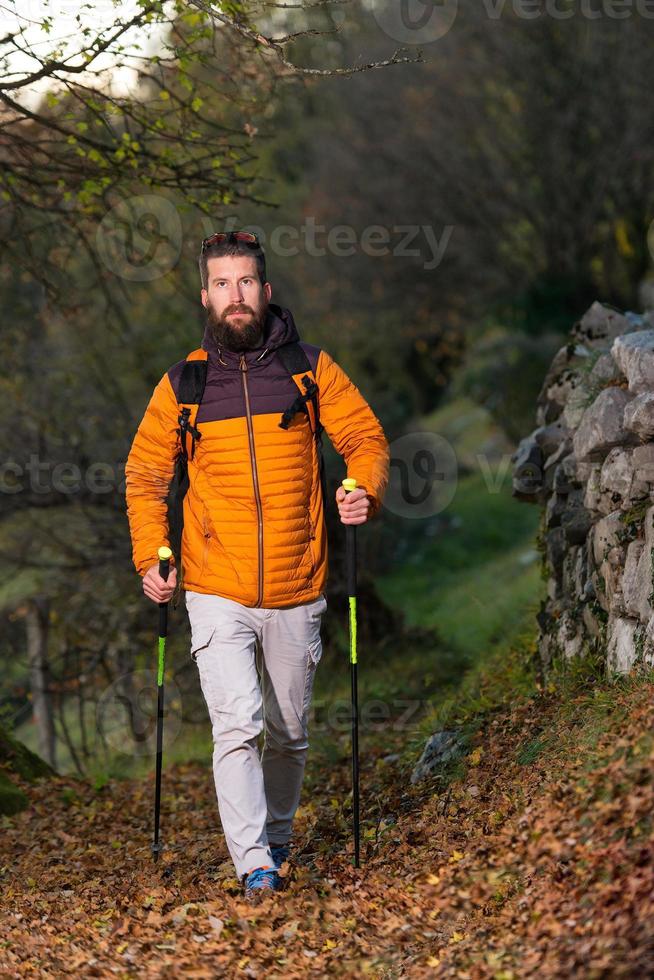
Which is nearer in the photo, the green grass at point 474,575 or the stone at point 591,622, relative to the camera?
the stone at point 591,622

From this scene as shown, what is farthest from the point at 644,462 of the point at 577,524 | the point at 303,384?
the point at 303,384

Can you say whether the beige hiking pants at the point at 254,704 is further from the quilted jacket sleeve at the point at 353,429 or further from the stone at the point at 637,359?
the stone at the point at 637,359

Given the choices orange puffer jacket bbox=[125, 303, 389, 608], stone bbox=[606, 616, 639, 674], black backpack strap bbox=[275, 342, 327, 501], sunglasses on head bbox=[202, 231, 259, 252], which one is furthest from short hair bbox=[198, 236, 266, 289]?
stone bbox=[606, 616, 639, 674]

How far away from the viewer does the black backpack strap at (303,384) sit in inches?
229

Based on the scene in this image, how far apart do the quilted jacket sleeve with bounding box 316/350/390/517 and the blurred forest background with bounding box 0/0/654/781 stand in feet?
6.57

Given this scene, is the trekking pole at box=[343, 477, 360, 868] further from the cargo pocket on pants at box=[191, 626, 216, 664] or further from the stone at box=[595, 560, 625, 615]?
the stone at box=[595, 560, 625, 615]

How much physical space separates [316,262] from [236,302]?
2731cm

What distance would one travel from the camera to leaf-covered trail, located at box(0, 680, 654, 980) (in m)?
4.38

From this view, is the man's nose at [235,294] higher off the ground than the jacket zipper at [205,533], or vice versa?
the man's nose at [235,294]

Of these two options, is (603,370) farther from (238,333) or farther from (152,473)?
(152,473)

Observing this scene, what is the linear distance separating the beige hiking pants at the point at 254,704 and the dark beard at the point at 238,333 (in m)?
1.20

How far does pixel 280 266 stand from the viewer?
30.6 m

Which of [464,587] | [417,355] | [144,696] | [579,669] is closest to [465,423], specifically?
[417,355]

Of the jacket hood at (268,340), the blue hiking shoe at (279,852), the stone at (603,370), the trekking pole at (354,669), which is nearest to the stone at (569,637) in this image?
the stone at (603,370)
